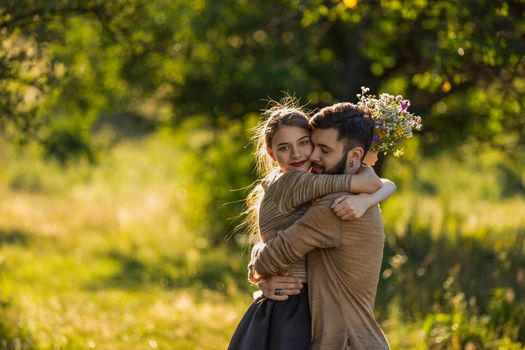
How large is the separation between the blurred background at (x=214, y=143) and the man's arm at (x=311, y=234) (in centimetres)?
234

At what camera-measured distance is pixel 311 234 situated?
4480 millimetres

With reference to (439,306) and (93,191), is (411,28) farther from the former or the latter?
(93,191)

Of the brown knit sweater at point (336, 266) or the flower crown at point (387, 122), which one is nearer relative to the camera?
the brown knit sweater at point (336, 266)

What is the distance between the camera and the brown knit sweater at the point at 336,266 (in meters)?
4.50

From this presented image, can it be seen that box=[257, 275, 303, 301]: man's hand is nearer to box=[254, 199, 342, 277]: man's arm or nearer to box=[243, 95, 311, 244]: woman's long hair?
box=[254, 199, 342, 277]: man's arm

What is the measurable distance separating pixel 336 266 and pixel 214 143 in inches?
409

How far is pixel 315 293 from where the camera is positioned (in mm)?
4625

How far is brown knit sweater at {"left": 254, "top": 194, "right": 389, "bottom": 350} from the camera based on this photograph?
450cm

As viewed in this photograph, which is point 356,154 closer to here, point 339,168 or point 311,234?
point 339,168

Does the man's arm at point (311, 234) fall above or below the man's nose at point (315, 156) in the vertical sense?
below

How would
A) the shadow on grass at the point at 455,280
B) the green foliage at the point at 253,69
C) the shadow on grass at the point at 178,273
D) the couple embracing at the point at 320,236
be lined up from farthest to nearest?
the shadow on grass at the point at 178,273 < the green foliage at the point at 253,69 < the shadow on grass at the point at 455,280 < the couple embracing at the point at 320,236

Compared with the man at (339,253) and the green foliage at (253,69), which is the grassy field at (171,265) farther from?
the man at (339,253)

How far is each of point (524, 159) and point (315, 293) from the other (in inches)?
423

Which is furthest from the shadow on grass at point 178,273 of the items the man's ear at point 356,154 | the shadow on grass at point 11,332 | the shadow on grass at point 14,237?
the man's ear at point 356,154
